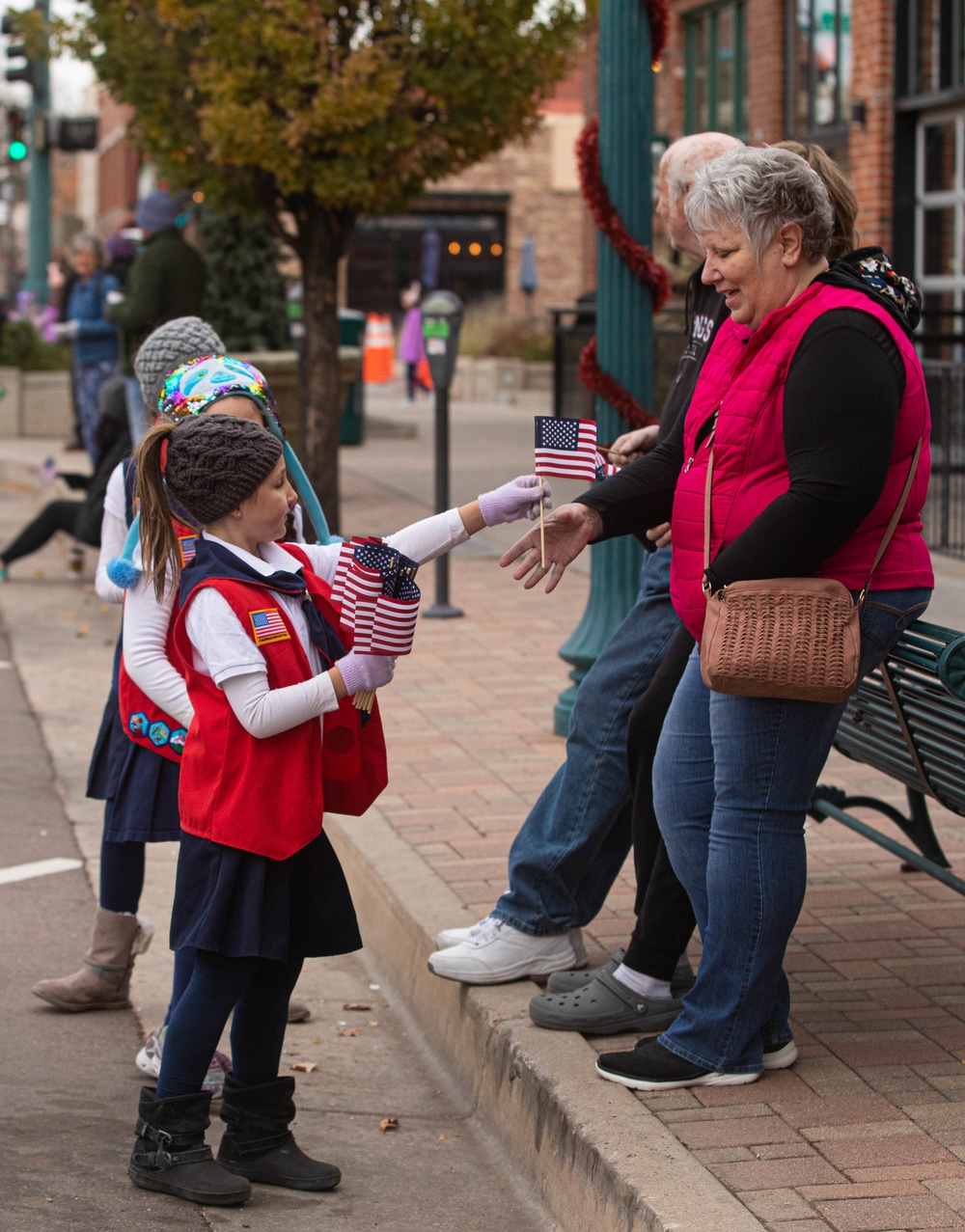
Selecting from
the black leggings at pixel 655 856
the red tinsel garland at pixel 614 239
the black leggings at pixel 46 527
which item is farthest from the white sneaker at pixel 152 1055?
the black leggings at pixel 46 527

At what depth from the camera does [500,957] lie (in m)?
4.14

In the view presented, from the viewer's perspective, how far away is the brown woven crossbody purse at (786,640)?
312 centimetres


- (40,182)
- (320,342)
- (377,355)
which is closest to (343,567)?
(320,342)

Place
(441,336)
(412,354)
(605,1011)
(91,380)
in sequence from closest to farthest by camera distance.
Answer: (605,1011), (441,336), (91,380), (412,354)

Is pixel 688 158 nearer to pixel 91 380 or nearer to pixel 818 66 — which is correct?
pixel 91 380

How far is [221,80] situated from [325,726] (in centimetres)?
773

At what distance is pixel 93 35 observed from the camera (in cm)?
1134

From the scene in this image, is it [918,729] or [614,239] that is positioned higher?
[614,239]

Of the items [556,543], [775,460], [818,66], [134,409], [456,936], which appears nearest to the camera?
[775,460]

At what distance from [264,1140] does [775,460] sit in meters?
1.71

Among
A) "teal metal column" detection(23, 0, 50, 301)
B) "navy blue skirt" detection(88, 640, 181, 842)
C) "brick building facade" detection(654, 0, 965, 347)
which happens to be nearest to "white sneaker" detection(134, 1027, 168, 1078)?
"navy blue skirt" detection(88, 640, 181, 842)

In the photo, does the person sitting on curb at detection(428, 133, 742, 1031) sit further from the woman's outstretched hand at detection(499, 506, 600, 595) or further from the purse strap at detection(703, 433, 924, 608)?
the purse strap at detection(703, 433, 924, 608)

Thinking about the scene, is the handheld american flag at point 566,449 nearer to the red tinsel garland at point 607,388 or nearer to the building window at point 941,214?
the red tinsel garland at point 607,388

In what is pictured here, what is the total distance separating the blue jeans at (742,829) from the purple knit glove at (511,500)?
478 millimetres
